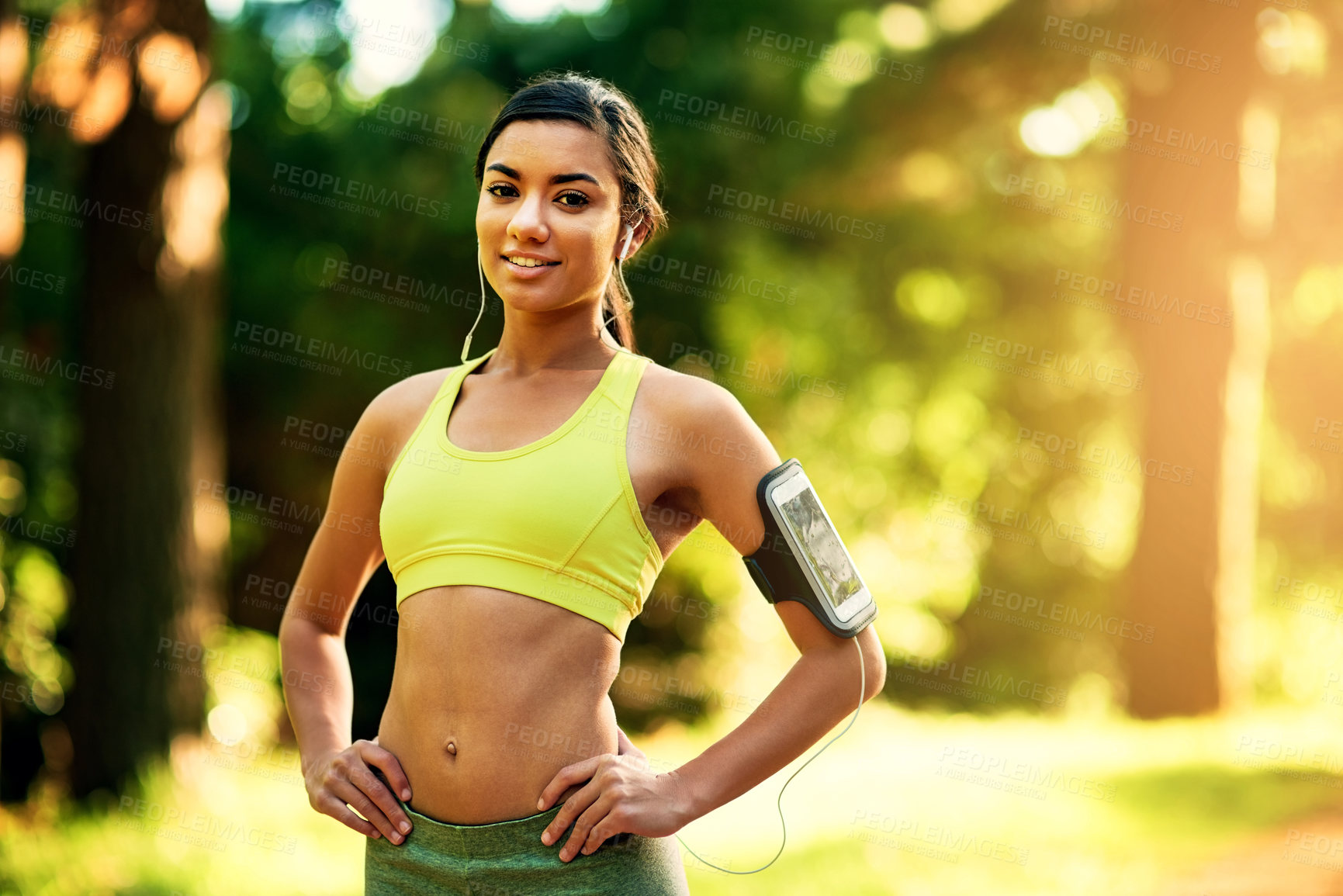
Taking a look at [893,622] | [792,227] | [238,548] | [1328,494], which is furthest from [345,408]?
[1328,494]

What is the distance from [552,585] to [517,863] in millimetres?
417

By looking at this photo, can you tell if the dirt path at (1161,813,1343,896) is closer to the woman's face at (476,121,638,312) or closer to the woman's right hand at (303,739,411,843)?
the woman's right hand at (303,739,411,843)

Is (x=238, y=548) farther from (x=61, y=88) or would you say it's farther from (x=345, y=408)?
(x=61, y=88)

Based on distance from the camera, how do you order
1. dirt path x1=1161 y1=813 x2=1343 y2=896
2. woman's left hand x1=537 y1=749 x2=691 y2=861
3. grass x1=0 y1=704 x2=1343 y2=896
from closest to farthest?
woman's left hand x1=537 y1=749 x2=691 y2=861, grass x1=0 y1=704 x2=1343 y2=896, dirt path x1=1161 y1=813 x2=1343 y2=896

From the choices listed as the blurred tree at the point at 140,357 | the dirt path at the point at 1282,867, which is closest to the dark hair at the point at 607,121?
the dirt path at the point at 1282,867

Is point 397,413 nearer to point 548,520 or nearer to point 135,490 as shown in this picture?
point 548,520

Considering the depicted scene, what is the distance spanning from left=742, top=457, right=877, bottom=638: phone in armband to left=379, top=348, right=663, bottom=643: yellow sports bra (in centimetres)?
18

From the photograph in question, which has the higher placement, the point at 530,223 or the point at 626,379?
the point at 530,223

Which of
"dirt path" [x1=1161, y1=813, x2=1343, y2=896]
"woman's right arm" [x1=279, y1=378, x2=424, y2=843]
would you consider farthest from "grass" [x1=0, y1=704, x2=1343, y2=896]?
"woman's right arm" [x1=279, y1=378, x2=424, y2=843]

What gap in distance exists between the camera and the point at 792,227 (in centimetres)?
1163

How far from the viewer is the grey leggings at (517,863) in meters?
1.79

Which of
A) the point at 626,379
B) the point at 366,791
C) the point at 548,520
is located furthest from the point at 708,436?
the point at 366,791

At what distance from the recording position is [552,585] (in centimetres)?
180

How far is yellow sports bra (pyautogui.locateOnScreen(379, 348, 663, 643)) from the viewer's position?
179cm
